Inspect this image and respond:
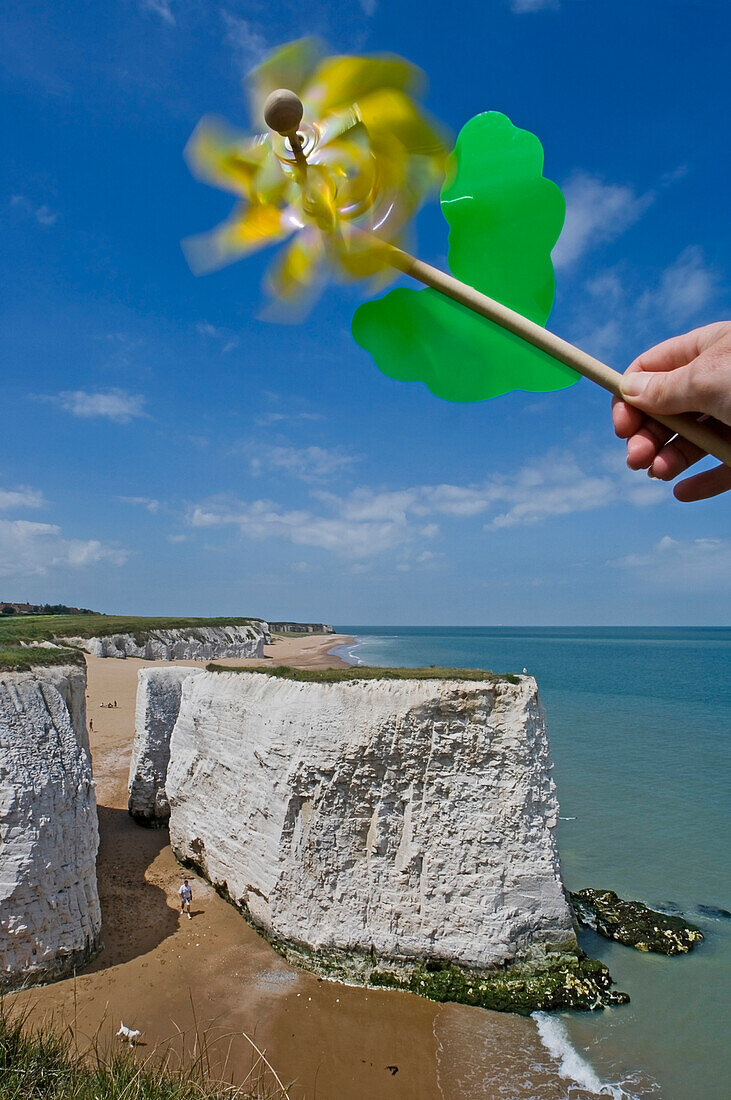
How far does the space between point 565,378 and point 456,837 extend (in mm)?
10038

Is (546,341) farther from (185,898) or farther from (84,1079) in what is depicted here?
(185,898)

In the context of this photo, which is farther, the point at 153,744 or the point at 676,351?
the point at 153,744

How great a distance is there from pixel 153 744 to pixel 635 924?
12575 mm

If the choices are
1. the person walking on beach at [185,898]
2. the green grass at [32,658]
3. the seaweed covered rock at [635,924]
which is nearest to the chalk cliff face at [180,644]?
the green grass at [32,658]

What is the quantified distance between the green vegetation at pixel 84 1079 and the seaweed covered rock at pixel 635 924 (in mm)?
10196

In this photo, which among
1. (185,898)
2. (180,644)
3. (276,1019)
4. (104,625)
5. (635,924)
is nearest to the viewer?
(276,1019)

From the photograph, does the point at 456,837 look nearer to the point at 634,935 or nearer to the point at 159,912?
the point at 634,935

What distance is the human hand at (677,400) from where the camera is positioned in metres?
1.86

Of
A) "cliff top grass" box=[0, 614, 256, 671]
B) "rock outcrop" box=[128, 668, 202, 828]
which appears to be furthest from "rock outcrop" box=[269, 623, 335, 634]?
"rock outcrop" box=[128, 668, 202, 828]

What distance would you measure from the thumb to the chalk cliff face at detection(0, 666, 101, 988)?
10850 mm

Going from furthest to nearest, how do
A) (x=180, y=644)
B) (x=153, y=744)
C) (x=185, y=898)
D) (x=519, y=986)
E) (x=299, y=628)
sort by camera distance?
1. (x=299, y=628)
2. (x=180, y=644)
3. (x=153, y=744)
4. (x=185, y=898)
5. (x=519, y=986)

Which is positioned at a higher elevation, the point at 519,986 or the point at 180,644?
the point at 180,644

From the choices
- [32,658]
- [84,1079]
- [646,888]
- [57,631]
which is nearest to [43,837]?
[32,658]

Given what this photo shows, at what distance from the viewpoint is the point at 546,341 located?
208 cm
